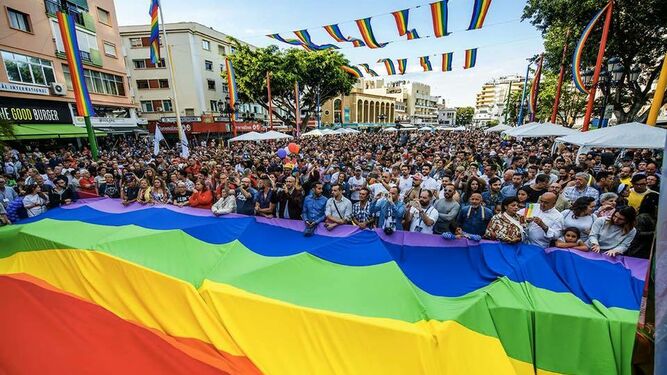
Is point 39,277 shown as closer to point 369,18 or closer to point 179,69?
point 369,18

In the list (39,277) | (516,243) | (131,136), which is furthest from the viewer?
(131,136)

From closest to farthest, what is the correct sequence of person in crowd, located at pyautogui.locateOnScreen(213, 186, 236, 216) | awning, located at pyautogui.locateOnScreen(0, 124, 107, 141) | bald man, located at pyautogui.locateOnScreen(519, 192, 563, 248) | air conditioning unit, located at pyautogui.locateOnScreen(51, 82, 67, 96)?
1. bald man, located at pyautogui.locateOnScreen(519, 192, 563, 248)
2. person in crowd, located at pyautogui.locateOnScreen(213, 186, 236, 216)
3. awning, located at pyautogui.locateOnScreen(0, 124, 107, 141)
4. air conditioning unit, located at pyautogui.locateOnScreen(51, 82, 67, 96)

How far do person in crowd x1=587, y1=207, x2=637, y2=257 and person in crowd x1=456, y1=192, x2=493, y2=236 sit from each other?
1.36 m

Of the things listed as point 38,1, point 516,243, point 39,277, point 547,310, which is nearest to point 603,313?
point 547,310

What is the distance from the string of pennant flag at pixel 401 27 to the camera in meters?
10.1

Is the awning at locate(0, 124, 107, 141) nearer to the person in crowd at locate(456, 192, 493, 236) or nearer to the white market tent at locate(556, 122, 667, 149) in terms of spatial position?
the person in crowd at locate(456, 192, 493, 236)

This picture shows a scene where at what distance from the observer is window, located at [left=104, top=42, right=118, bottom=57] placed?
81.0 feet

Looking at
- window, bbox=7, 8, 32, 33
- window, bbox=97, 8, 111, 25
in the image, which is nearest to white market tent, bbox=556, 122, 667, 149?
window, bbox=7, 8, 32, 33

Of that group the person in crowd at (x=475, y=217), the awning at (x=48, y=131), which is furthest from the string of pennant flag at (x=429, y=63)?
the awning at (x=48, y=131)

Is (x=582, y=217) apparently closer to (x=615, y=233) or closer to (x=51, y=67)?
(x=615, y=233)

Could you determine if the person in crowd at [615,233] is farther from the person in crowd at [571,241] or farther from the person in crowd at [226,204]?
the person in crowd at [226,204]

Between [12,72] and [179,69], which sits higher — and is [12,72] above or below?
below

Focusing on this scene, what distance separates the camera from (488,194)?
626cm

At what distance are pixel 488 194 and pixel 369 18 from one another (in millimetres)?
8999
